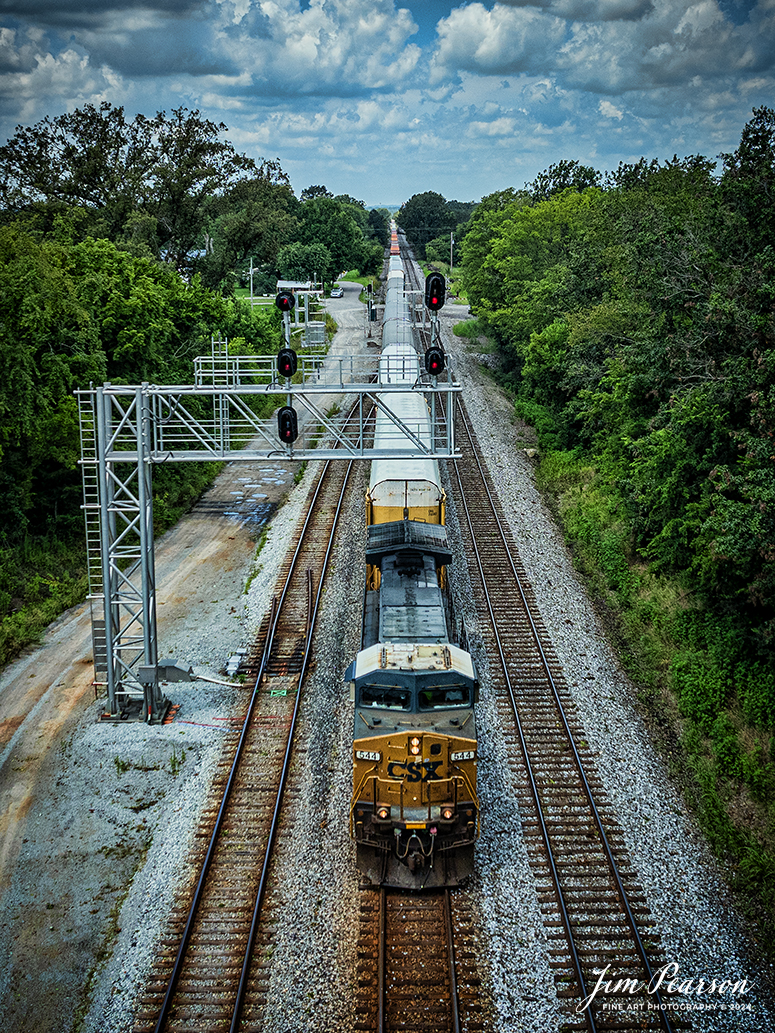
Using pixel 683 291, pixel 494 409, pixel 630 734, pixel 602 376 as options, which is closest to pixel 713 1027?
pixel 630 734

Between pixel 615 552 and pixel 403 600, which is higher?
pixel 403 600

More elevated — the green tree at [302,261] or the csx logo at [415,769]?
the green tree at [302,261]

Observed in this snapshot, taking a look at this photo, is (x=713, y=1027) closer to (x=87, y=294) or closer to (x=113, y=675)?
(x=113, y=675)

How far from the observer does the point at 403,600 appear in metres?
17.1

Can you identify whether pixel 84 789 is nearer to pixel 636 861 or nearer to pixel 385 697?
pixel 385 697

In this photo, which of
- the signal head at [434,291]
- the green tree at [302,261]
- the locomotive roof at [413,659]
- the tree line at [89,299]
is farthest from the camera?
the green tree at [302,261]

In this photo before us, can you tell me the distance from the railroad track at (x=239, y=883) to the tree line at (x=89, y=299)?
324 inches

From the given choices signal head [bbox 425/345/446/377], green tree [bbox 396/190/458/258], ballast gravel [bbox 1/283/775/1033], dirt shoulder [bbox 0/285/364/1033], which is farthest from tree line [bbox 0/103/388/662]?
green tree [bbox 396/190/458/258]

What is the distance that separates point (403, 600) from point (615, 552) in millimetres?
13080

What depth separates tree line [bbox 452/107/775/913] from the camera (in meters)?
18.2

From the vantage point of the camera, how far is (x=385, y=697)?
1430cm

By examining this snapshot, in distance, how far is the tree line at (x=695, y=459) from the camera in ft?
59.9

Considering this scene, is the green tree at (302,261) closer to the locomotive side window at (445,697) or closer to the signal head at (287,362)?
the signal head at (287,362)

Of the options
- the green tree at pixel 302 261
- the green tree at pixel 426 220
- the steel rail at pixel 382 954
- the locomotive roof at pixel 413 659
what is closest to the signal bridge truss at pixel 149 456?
the locomotive roof at pixel 413 659
